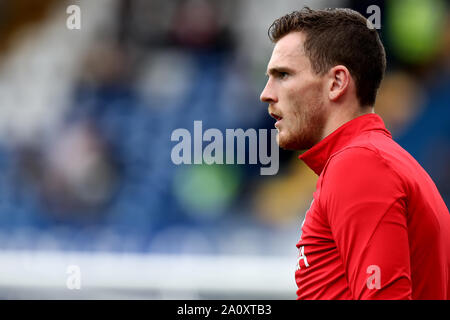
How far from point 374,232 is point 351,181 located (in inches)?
5.0

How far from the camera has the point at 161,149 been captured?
→ 5.38 meters

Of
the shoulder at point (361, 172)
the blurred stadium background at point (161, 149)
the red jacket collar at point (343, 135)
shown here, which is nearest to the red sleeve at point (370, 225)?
the shoulder at point (361, 172)

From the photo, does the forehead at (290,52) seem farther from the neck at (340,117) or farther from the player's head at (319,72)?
the neck at (340,117)

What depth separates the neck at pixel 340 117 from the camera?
6.23 feet

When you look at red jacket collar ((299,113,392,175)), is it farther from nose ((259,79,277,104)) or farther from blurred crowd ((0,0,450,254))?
blurred crowd ((0,0,450,254))

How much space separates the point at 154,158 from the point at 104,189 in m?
0.47

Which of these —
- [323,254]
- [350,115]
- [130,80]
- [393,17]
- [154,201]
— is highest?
[393,17]

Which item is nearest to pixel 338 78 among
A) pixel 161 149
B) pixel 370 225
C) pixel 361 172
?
pixel 361 172

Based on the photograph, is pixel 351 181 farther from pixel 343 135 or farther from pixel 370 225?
pixel 343 135

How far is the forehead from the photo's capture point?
6.45 feet

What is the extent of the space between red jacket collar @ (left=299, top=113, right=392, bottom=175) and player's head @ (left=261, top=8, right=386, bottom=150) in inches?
2.5
